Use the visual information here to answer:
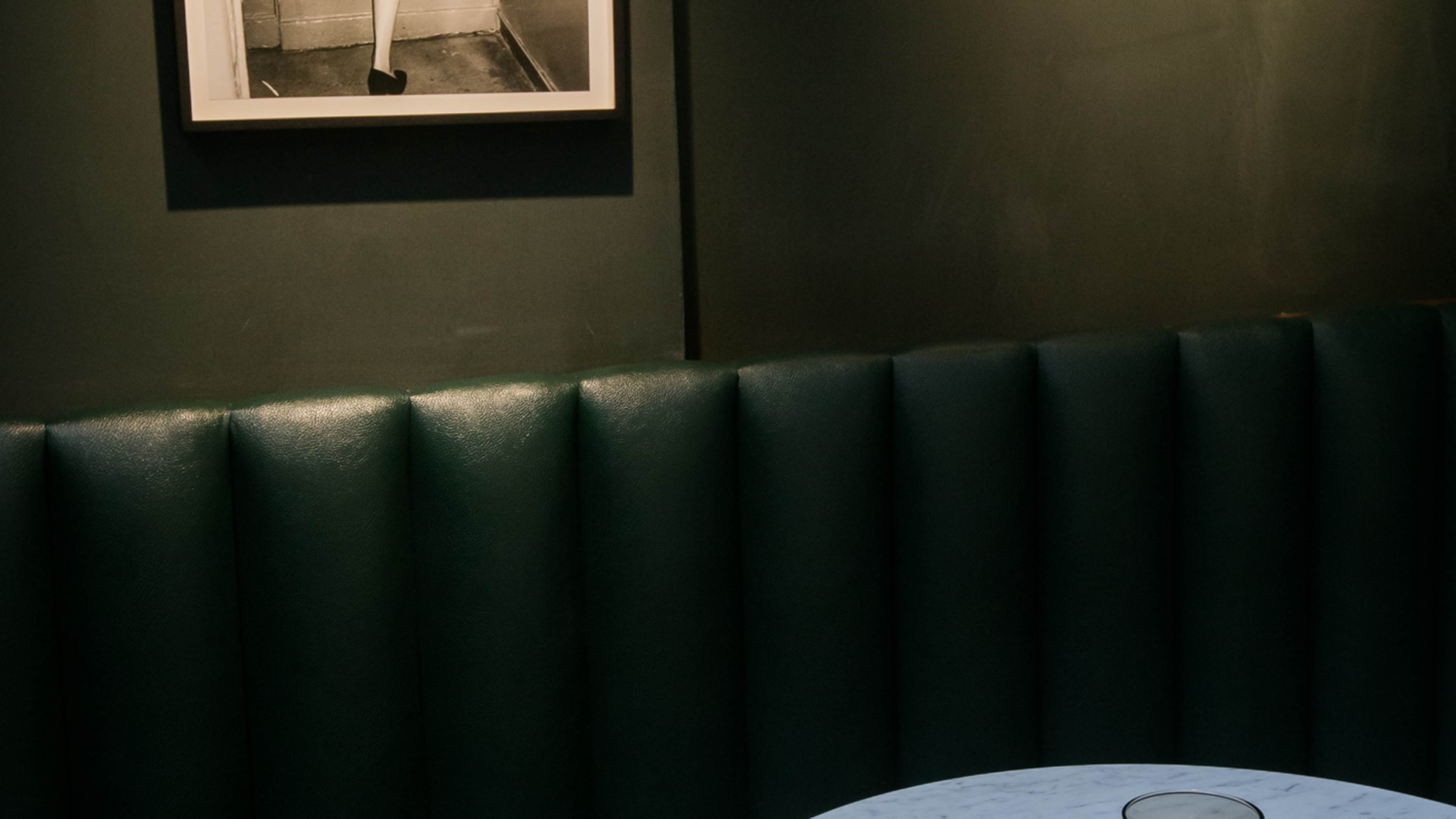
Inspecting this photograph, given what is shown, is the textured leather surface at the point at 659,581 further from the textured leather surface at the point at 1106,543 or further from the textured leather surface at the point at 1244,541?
the textured leather surface at the point at 1244,541

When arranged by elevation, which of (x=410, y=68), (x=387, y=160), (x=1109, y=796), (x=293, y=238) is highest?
(x=410, y=68)

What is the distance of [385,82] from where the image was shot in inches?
57.4

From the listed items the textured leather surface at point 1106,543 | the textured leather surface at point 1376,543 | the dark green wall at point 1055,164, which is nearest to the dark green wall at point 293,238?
the dark green wall at point 1055,164

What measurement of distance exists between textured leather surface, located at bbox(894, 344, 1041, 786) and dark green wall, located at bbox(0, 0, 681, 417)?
391mm

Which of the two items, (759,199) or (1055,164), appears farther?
(1055,164)

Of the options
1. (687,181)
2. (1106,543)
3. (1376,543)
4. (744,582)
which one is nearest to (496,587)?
(744,582)

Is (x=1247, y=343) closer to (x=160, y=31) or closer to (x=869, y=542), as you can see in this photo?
(x=869, y=542)

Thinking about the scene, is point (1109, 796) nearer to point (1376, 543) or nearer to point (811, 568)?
point (811, 568)

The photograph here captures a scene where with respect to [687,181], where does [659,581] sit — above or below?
below

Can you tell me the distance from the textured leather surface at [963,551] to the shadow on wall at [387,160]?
1.71 ft

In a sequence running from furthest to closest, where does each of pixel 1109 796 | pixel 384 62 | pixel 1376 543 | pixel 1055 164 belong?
pixel 1055 164, pixel 1376 543, pixel 384 62, pixel 1109 796

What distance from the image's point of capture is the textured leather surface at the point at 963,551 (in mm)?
1458

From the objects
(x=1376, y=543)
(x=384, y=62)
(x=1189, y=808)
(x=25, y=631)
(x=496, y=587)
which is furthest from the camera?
(x=1376, y=543)

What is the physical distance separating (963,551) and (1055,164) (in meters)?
0.67
